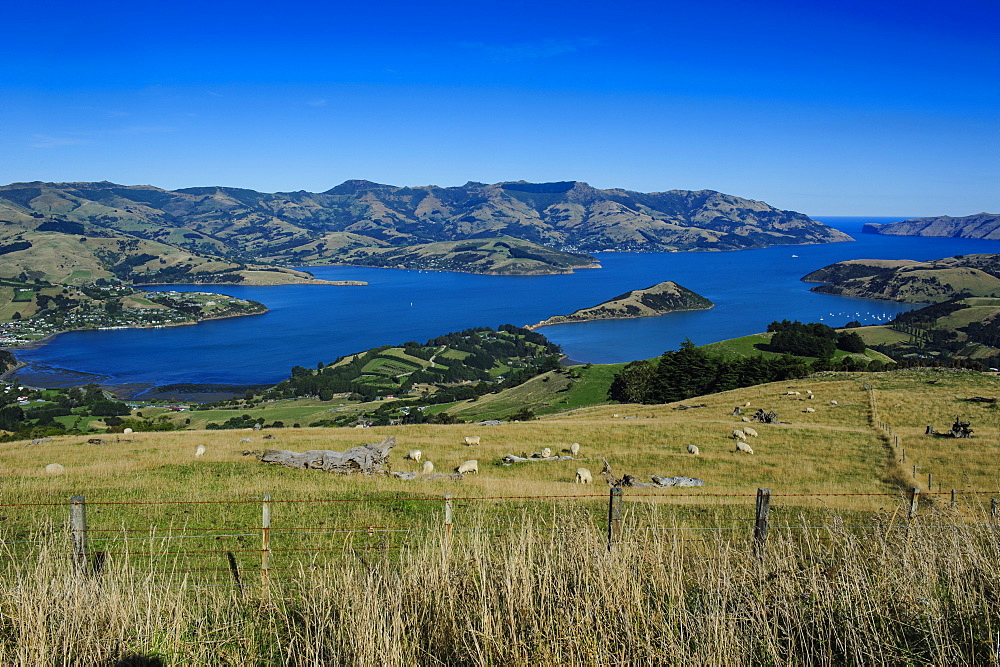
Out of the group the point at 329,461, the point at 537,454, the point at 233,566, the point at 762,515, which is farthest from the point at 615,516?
the point at 537,454

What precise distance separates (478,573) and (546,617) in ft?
3.60

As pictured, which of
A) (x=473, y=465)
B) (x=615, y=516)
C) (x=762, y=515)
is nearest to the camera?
(x=615, y=516)

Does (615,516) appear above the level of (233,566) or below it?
above

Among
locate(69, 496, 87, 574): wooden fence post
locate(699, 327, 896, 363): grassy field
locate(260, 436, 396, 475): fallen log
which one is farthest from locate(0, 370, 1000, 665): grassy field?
locate(699, 327, 896, 363): grassy field

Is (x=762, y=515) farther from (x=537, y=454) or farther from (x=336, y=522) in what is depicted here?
(x=537, y=454)

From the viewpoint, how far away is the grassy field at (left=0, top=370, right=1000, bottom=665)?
5754 mm

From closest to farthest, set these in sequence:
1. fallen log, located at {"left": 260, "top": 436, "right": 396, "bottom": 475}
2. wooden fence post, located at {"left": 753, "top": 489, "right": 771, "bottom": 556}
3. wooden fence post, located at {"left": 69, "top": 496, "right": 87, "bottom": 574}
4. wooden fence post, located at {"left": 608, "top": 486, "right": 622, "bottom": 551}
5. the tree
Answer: wooden fence post, located at {"left": 69, "top": 496, "right": 87, "bottom": 574}
wooden fence post, located at {"left": 608, "top": 486, "right": 622, "bottom": 551}
wooden fence post, located at {"left": 753, "top": 489, "right": 771, "bottom": 556}
fallen log, located at {"left": 260, "top": 436, "right": 396, "bottom": 475}
the tree

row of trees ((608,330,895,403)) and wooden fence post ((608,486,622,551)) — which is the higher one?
wooden fence post ((608,486,622,551))

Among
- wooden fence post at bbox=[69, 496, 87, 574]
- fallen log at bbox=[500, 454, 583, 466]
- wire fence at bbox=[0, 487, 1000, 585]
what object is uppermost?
wooden fence post at bbox=[69, 496, 87, 574]

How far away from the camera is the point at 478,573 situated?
6.88m

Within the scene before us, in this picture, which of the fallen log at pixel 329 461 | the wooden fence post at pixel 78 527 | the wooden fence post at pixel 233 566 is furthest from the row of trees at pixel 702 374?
the wooden fence post at pixel 78 527

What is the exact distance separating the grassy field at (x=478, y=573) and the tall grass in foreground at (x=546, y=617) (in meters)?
0.03

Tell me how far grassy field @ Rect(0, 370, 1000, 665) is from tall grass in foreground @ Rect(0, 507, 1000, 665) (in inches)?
1.2

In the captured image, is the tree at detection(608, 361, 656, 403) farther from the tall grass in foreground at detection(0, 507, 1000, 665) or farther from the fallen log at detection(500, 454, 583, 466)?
the tall grass in foreground at detection(0, 507, 1000, 665)
